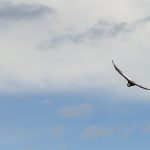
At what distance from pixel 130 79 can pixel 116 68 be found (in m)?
8.41

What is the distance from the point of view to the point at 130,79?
148750 millimetres

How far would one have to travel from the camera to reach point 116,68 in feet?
466
